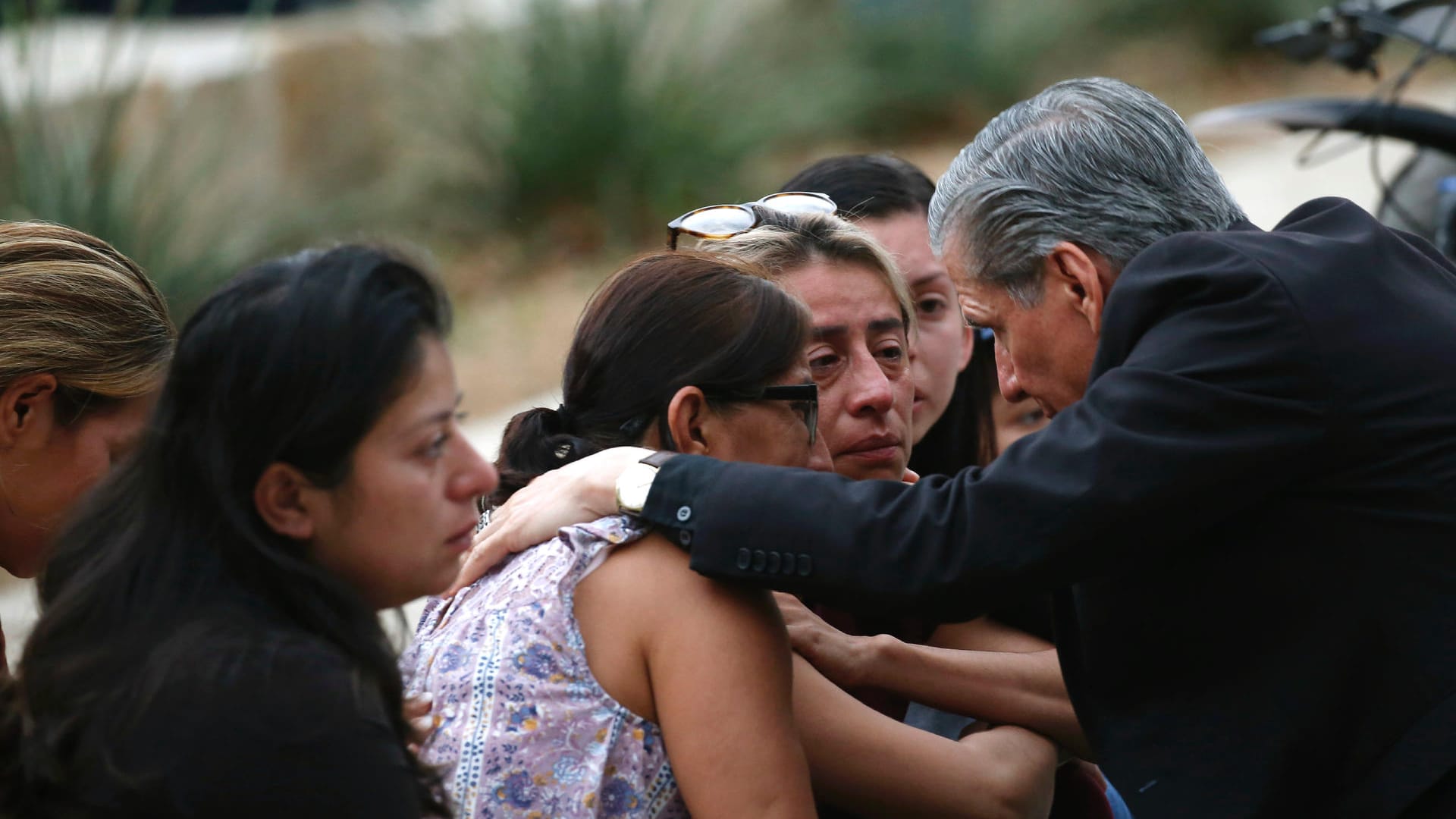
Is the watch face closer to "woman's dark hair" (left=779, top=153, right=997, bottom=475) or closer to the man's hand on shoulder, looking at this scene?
the man's hand on shoulder

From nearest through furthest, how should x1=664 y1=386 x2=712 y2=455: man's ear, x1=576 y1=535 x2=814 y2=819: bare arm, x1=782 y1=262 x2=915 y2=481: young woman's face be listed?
x1=576 y1=535 x2=814 y2=819: bare arm, x1=664 y1=386 x2=712 y2=455: man's ear, x1=782 y1=262 x2=915 y2=481: young woman's face

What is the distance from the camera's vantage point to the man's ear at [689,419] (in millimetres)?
2086

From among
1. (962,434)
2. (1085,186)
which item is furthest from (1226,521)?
(962,434)

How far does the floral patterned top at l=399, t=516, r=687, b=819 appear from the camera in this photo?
185 centimetres

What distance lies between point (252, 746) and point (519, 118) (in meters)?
7.41

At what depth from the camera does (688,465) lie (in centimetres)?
197

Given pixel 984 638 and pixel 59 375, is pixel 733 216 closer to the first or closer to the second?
pixel 984 638

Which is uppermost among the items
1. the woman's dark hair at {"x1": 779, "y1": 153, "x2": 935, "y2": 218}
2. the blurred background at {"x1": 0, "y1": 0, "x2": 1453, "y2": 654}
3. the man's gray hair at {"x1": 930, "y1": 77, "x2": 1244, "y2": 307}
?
the man's gray hair at {"x1": 930, "y1": 77, "x2": 1244, "y2": 307}

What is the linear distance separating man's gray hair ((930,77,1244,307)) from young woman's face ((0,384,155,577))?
1298 mm

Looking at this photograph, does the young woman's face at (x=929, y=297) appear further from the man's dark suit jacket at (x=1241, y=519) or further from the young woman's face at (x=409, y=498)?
the young woman's face at (x=409, y=498)

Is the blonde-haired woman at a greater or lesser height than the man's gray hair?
lesser

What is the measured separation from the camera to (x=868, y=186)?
3.17 meters

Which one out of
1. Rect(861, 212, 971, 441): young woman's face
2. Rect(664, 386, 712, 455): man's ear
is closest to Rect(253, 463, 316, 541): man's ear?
Rect(664, 386, 712, 455): man's ear

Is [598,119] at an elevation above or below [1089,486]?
below
